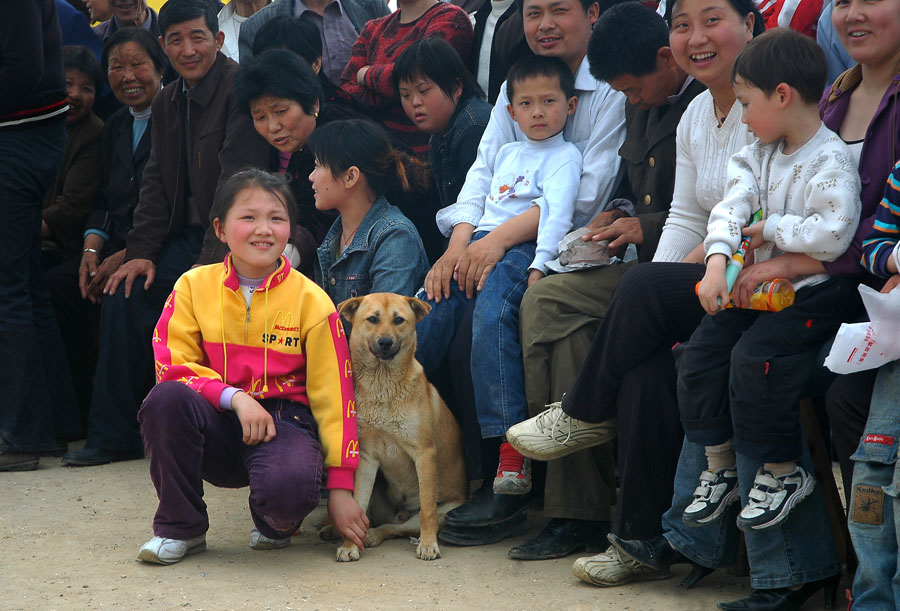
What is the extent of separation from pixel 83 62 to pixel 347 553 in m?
4.01

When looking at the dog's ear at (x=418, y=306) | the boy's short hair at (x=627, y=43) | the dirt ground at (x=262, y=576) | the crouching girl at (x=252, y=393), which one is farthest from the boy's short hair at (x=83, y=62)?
the boy's short hair at (x=627, y=43)

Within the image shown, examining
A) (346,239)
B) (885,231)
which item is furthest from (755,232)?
(346,239)

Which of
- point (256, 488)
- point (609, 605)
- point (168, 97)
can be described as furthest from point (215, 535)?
point (168, 97)

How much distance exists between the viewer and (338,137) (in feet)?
15.3

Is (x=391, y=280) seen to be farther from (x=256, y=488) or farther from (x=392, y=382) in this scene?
(x=256, y=488)

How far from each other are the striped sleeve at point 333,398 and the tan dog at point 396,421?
5.2 inches

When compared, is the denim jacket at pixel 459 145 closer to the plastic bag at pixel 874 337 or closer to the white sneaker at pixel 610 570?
the white sneaker at pixel 610 570

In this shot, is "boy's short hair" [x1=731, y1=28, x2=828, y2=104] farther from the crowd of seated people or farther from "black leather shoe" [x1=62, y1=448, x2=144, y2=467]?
"black leather shoe" [x1=62, y1=448, x2=144, y2=467]

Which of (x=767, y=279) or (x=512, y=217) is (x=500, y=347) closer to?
(x=512, y=217)

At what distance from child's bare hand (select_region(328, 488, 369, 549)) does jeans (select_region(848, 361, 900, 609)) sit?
5.93ft

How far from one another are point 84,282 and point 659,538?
12.5 feet

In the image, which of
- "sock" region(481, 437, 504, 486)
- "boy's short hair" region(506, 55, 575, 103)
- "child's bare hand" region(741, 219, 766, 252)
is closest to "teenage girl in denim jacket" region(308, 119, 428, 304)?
"boy's short hair" region(506, 55, 575, 103)

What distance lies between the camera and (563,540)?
12.3ft

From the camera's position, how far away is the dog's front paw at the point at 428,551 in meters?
3.77
